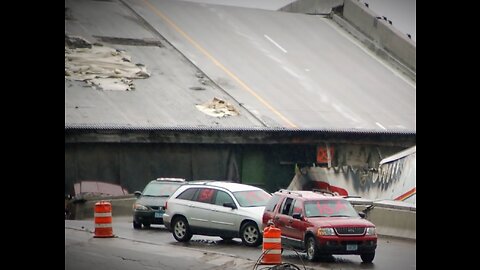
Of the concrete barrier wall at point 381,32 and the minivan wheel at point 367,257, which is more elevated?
the concrete barrier wall at point 381,32

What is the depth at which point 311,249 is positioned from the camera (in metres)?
20.9

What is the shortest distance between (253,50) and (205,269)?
34191 millimetres

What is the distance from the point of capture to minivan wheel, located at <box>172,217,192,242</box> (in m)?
25.2

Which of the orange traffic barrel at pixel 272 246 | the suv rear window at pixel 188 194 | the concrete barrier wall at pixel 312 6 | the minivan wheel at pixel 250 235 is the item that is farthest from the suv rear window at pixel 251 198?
the concrete barrier wall at pixel 312 6

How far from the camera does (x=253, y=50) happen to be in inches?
2082

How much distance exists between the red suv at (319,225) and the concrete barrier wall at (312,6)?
42015 mm

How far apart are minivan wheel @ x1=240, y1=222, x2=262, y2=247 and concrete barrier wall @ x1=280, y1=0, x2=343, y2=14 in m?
Result: 40.8

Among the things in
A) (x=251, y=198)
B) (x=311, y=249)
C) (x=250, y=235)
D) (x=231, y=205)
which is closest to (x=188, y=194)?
(x=231, y=205)

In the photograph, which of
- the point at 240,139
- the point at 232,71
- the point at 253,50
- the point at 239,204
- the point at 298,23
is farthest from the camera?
the point at 298,23

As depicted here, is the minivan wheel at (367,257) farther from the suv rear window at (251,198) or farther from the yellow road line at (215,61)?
the yellow road line at (215,61)

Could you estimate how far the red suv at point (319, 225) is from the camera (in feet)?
67.6

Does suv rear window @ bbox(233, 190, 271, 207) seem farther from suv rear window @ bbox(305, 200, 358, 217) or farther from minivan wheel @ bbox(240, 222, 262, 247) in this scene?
suv rear window @ bbox(305, 200, 358, 217)
